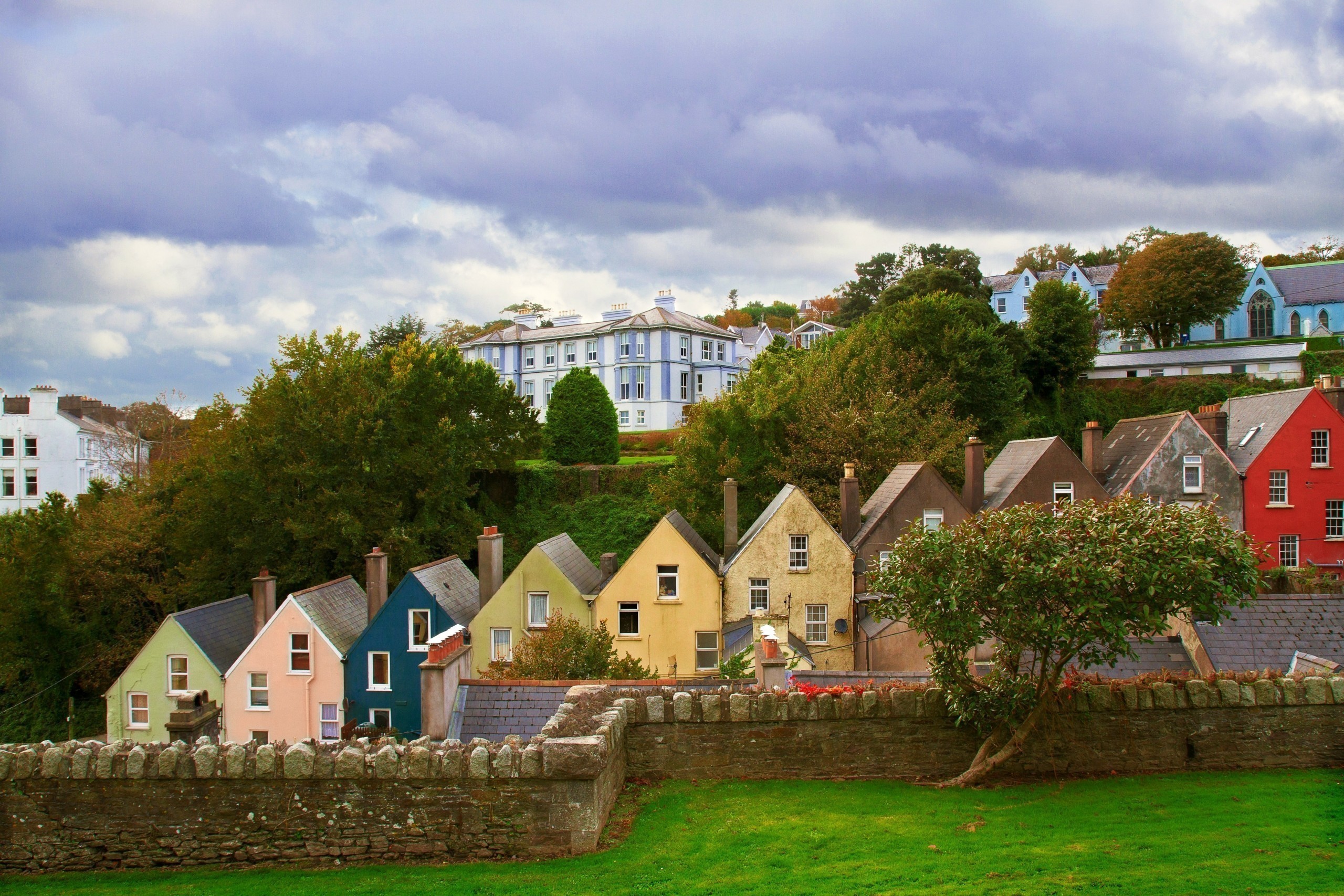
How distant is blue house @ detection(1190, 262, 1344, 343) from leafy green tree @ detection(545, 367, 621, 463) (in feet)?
161

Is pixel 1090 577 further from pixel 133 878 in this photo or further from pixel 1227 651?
pixel 133 878

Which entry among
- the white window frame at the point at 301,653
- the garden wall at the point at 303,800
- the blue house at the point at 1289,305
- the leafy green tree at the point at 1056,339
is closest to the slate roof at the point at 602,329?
the leafy green tree at the point at 1056,339

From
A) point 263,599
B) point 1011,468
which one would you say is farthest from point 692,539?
point 263,599

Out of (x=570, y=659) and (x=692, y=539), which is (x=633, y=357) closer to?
(x=692, y=539)

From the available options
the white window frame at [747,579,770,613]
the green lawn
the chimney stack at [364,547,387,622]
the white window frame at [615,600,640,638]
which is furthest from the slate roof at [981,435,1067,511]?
the green lawn

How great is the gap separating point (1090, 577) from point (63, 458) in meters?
72.7

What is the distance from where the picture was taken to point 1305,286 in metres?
74.2

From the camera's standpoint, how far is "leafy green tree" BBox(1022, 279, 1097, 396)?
55.2 meters

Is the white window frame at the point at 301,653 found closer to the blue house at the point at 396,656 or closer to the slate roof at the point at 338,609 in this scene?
the slate roof at the point at 338,609

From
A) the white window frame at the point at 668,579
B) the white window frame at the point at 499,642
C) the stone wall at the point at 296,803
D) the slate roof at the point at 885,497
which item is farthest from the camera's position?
the slate roof at the point at 885,497

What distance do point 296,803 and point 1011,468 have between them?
104 ft

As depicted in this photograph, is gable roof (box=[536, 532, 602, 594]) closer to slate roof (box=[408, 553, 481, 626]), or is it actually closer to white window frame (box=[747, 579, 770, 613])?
slate roof (box=[408, 553, 481, 626])

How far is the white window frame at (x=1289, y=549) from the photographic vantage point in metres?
37.0

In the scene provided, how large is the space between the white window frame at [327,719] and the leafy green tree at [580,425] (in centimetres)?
2609
